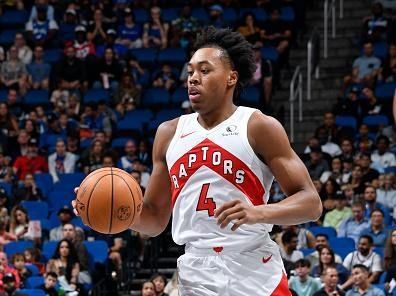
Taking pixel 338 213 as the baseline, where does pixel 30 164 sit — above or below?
above

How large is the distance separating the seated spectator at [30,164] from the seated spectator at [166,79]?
2.63 metres

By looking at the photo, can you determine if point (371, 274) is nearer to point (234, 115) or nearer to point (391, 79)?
point (391, 79)

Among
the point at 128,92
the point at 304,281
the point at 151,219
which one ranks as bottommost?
the point at 304,281

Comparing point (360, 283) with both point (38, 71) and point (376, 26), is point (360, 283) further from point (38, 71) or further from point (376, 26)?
point (38, 71)

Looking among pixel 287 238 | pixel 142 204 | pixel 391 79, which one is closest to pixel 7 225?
pixel 287 238

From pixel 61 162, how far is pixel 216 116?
10.9m

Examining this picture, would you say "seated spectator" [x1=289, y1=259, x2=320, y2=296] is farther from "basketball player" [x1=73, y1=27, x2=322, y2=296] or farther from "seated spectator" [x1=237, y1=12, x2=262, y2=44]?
"seated spectator" [x1=237, y1=12, x2=262, y2=44]

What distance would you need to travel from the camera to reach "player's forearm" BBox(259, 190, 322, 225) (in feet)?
16.2

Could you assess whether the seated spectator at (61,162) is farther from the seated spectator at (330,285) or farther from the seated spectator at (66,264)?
the seated spectator at (330,285)

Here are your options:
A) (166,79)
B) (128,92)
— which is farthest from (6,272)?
(166,79)

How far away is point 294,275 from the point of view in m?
11.8

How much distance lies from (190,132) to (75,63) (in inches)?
516

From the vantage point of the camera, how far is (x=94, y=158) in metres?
15.8

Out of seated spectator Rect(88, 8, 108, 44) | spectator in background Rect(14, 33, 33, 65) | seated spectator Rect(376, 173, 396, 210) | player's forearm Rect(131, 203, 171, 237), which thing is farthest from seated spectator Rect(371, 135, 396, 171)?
player's forearm Rect(131, 203, 171, 237)
